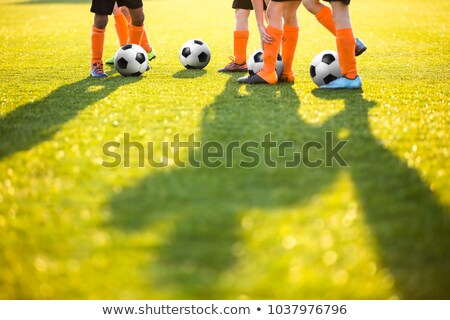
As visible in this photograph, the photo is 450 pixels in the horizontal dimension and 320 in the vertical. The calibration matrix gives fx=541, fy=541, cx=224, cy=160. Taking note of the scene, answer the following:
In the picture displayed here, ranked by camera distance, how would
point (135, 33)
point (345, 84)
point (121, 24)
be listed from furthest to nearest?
point (121, 24), point (135, 33), point (345, 84)

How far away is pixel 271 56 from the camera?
19.5 feet

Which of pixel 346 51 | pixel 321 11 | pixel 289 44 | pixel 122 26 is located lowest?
pixel 122 26

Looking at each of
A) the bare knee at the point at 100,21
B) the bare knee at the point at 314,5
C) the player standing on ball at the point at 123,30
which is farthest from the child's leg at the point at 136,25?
the bare knee at the point at 314,5

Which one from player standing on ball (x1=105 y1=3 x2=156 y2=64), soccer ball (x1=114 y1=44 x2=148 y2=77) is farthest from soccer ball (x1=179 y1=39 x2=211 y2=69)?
player standing on ball (x1=105 y1=3 x2=156 y2=64)

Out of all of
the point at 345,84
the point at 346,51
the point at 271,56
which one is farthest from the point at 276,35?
the point at 345,84

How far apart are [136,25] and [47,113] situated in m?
3.09

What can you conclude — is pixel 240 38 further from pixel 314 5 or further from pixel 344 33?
pixel 344 33

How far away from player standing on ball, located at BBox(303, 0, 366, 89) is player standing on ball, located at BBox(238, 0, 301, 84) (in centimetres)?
29

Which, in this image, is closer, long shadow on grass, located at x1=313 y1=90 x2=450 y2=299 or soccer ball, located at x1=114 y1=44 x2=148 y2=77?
long shadow on grass, located at x1=313 y1=90 x2=450 y2=299

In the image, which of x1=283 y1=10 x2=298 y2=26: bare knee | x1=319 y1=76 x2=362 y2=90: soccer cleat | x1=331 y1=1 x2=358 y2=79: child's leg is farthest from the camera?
x1=283 y1=10 x2=298 y2=26: bare knee

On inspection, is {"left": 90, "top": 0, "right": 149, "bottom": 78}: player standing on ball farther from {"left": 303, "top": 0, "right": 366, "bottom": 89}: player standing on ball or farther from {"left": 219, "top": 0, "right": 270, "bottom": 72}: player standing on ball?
{"left": 303, "top": 0, "right": 366, "bottom": 89}: player standing on ball

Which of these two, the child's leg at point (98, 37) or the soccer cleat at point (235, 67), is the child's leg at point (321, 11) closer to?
the soccer cleat at point (235, 67)

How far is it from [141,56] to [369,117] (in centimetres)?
335

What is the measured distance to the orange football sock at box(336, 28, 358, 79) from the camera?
552 centimetres
